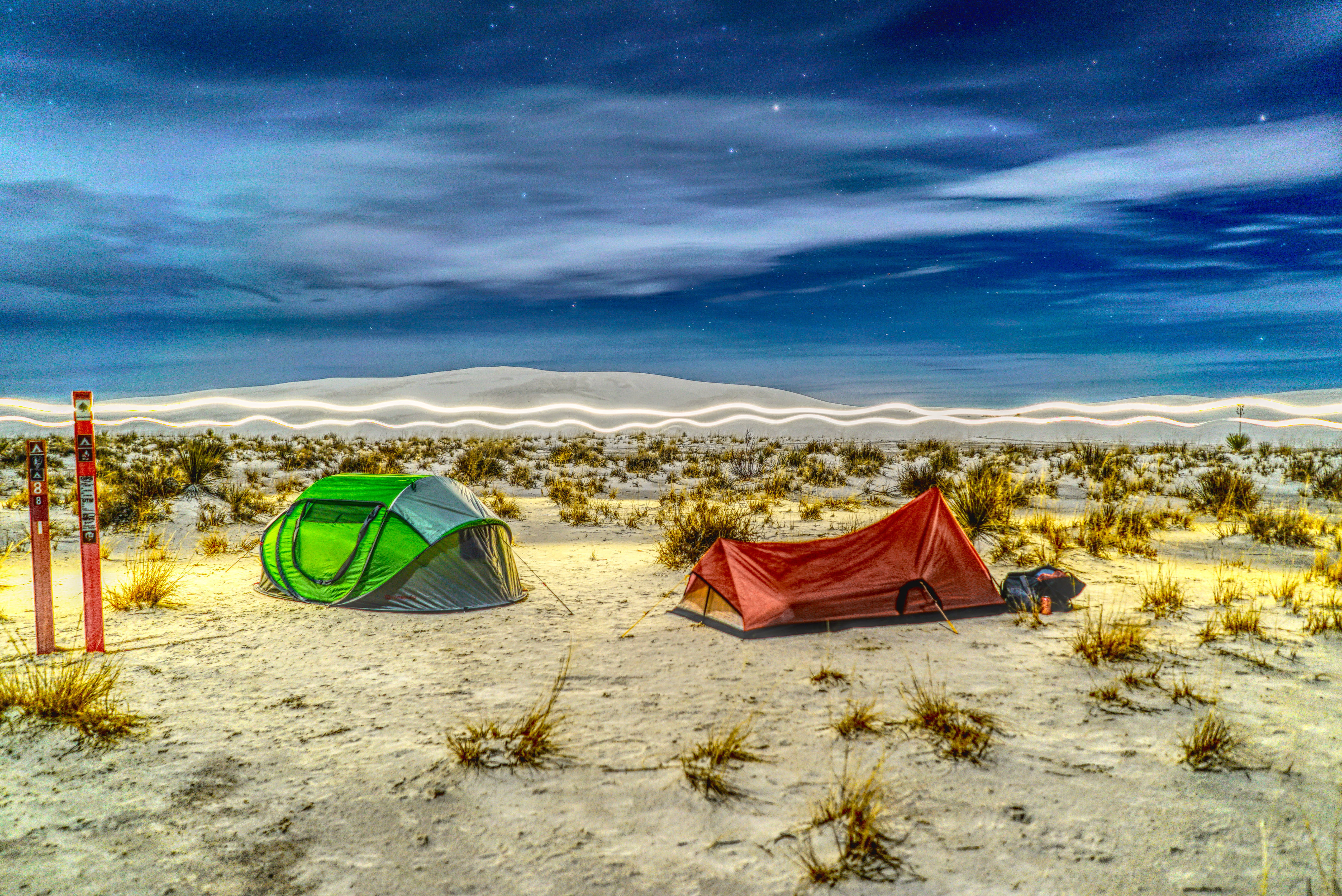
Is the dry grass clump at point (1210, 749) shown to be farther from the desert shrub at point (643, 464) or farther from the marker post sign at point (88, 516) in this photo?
the desert shrub at point (643, 464)

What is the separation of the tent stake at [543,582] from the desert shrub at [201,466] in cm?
888

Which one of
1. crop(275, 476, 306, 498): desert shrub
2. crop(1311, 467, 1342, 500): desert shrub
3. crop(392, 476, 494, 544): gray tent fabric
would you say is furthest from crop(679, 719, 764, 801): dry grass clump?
crop(1311, 467, 1342, 500): desert shrub

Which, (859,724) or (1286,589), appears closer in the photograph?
(859,724)

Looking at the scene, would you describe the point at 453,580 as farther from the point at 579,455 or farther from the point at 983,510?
the point at 579,455

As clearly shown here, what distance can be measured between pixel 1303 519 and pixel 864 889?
40.5 ft

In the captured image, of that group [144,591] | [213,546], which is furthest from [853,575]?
[213,546]

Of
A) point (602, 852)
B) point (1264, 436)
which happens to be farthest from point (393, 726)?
point (1264, 436)

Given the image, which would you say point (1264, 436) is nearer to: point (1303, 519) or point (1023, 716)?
point (1303, 519)

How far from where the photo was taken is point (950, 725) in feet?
14.4

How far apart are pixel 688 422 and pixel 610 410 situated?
10.1 m

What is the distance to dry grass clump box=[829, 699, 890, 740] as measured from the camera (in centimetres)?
439

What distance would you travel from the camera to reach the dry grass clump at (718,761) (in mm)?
3750

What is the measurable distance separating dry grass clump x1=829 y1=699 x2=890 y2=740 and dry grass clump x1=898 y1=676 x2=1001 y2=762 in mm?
145

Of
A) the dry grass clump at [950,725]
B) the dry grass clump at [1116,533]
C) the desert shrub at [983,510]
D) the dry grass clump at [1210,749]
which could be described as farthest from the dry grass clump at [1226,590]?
the dry grass clump at [950,725]
